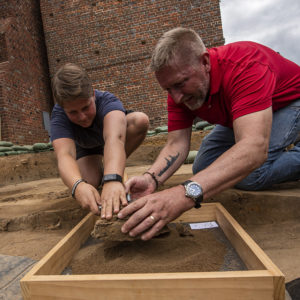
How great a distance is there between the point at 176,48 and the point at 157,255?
1063 mm

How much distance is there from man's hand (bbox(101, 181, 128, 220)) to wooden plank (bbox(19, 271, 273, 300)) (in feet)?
1.26

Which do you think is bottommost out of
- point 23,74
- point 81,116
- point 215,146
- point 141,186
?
point 141,186

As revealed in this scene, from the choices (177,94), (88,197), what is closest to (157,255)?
(88,197)

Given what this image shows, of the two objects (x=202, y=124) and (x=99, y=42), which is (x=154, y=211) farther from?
(x=99, y=42)

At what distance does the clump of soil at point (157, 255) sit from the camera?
1058mm

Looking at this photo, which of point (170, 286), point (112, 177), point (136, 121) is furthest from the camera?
point (136, 121)

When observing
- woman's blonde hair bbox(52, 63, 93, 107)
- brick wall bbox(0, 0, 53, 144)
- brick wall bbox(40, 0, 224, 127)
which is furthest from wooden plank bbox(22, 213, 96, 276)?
brick wall bbox(40, 0, 224, 127)

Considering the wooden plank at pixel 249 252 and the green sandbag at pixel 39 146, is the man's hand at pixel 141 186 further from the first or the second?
the green sandbag at pixel 39 146

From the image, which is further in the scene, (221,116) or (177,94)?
(221,116)

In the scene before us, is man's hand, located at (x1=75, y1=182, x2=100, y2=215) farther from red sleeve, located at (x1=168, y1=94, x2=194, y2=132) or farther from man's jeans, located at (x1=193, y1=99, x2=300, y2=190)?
man's jeans, located at (x1=193, y1=99, x2=300, y2=190)

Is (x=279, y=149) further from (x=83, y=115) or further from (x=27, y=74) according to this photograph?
(x=27, y=74)

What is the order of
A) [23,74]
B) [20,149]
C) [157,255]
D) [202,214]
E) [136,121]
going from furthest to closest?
[23,74], [20,149], [136,121], [202,214], [157,255]

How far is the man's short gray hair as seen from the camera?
137 cm

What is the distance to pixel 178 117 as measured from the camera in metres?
1.93
